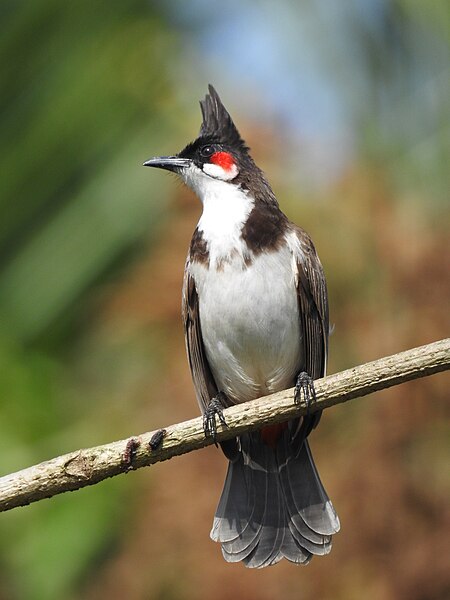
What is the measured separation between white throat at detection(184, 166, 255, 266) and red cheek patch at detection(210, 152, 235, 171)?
73mm

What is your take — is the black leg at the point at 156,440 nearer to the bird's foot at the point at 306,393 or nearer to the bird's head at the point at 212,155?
the bird's foot at the point at 306,393

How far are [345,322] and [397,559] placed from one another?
1.16 m

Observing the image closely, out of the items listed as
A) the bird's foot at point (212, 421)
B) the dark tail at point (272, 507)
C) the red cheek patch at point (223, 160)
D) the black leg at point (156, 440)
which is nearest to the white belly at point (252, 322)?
the dark tail at point (272, 507)

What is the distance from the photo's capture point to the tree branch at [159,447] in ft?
9.98

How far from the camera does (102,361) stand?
6.10 metres

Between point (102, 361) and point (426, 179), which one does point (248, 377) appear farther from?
point (102, 361)

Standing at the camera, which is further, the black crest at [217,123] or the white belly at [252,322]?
the black crest at [217,123]

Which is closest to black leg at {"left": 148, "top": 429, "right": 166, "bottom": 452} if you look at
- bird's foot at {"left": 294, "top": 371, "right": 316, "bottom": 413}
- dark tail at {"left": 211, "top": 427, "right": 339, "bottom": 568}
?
bird's foot at {"left": 294, "top": 371, "right": 316, "bottom": 413}

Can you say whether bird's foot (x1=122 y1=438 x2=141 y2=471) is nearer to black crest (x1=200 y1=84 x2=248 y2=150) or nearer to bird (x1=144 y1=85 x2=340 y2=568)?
bird (x1=144 y1=85 x2=340 y2=568)

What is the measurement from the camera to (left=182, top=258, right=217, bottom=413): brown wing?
418cm

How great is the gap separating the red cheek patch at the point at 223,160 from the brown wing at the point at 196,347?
Result: 477 millimetres

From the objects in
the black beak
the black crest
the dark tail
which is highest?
the black crest

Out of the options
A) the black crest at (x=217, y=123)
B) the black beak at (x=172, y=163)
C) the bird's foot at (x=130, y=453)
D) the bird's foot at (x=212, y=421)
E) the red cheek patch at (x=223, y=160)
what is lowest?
the bird's foot at (x=212, y=421)

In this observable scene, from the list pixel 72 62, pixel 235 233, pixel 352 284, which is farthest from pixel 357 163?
pixel 235 233
